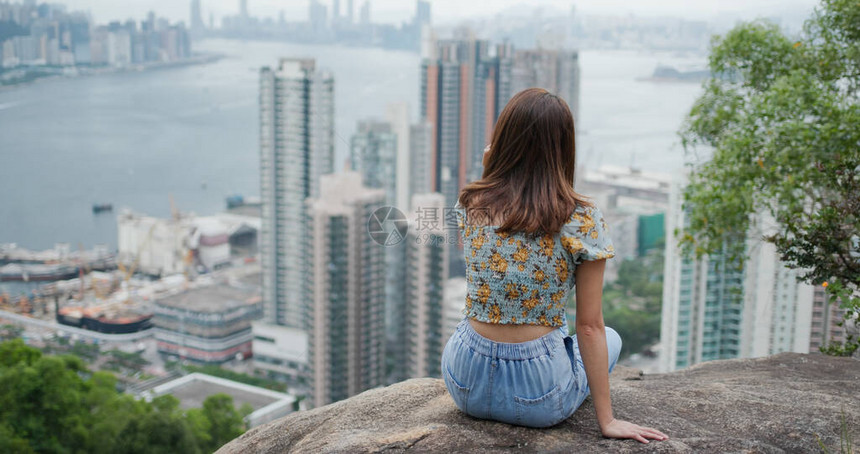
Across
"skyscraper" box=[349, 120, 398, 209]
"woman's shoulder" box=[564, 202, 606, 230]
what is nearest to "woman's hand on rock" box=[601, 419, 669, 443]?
"woman's shoulder" box=[564, 202, 606, 230]

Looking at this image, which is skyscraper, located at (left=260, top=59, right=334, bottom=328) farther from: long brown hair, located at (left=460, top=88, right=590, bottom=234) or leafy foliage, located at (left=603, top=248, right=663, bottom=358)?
long brown hair, located at (left=460, top=88, right=590, bottom=234)

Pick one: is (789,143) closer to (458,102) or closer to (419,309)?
(419,309)

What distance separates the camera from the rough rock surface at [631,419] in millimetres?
1065

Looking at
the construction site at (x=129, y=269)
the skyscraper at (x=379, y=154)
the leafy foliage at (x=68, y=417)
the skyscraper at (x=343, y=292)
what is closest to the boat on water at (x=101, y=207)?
the construction site at (x=129, y=269)

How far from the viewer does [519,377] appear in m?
1.06

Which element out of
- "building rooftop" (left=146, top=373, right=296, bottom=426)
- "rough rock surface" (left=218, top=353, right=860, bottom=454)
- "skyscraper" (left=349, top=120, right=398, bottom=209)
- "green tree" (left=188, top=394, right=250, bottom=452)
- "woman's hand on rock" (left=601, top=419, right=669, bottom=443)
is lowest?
"building rooftop" (left=146, top=373, right=296, bottom=426)

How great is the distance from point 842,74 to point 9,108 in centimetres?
1058

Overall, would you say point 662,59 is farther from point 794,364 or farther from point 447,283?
point 794,364

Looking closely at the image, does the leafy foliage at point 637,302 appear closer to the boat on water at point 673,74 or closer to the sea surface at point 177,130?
the sea surface at point 177,130

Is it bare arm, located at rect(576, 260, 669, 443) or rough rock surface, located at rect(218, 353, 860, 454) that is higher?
bare arm, located at rect(576, 260, 669, 443)

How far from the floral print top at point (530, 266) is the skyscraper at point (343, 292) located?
20.1 ft

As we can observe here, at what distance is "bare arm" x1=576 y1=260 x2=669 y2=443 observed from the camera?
103cm

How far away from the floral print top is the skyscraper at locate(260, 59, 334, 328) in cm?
852

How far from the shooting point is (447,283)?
739 centimetres
